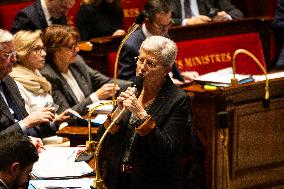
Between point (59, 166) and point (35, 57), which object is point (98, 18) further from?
point (59, 166)

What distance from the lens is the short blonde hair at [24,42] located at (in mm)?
4461

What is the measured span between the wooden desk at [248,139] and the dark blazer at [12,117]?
1.12 m

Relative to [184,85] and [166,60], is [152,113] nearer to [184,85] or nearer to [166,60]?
[166,60]

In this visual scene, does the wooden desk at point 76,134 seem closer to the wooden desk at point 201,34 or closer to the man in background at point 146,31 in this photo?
the man in background at point 146,31

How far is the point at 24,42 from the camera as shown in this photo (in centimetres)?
449

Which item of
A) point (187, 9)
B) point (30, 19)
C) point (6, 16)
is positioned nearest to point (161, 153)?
point (30, 19)

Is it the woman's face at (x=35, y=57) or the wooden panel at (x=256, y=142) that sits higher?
the woman's face at (x=35, y=57)

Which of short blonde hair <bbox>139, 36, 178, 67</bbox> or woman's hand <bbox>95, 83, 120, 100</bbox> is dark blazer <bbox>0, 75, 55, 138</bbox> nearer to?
woman's hand <bbox>95, 83, 120, 100</bbox>

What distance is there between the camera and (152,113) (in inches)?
137

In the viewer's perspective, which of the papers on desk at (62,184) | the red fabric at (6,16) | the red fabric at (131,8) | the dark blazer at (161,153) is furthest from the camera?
the red fabric at (131,8)

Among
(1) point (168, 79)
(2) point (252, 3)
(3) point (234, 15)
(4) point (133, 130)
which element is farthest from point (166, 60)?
(2) point (252, 3)

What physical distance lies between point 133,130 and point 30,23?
7.09ft

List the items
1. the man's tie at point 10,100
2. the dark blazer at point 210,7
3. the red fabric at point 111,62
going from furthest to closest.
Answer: the dark blazer at point 210,7 < the red fabric at point 111,62 < the man's tie at point 10,100

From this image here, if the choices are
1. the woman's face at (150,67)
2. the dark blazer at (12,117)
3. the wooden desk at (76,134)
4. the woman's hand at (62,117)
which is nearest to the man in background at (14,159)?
Answer: the woman's face at (150,67)
